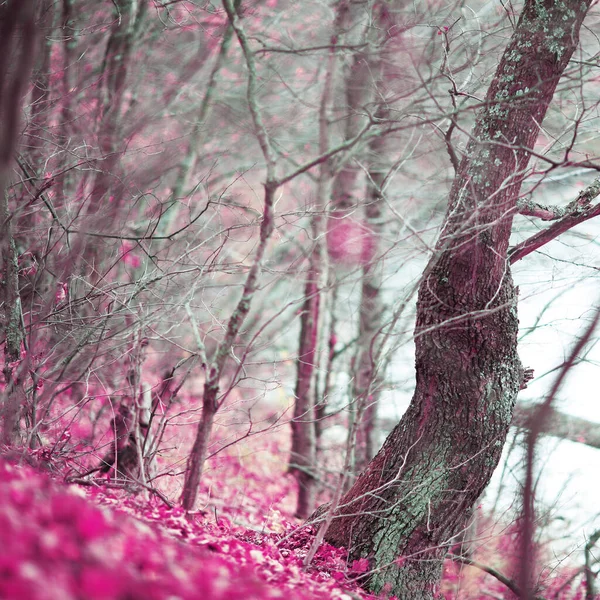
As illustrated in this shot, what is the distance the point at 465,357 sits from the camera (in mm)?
4469

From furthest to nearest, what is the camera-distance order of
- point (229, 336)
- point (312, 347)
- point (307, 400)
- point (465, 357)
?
1. point (312, 347)
2. point (307, 400)
3. point (465, 357)
4. point (229, 336)

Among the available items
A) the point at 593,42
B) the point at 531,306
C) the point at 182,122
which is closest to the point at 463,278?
the point at 531,306

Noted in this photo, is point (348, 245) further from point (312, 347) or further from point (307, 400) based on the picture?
point (307, 400)

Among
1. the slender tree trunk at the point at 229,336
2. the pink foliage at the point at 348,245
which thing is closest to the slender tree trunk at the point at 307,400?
the pink foliage at the point at 348,245

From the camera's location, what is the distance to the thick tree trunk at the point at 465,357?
4301 millimetres

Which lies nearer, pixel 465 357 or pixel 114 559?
pixel 114 559

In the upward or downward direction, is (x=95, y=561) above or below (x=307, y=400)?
below

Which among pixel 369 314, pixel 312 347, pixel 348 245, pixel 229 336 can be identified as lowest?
pixel 229 336

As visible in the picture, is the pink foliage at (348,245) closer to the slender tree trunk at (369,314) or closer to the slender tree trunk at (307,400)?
the slender tree trunk at (369,314)

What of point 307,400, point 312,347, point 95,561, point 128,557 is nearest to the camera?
point 95,561

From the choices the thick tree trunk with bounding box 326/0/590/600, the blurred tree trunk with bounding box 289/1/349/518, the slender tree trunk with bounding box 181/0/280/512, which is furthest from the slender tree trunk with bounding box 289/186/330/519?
the slender tree trunk with bounding box 181/0/280/512

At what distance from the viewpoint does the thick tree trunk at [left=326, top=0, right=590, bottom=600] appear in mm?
4301

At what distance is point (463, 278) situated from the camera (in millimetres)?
4344

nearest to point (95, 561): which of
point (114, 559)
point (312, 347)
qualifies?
point (114, 559)
